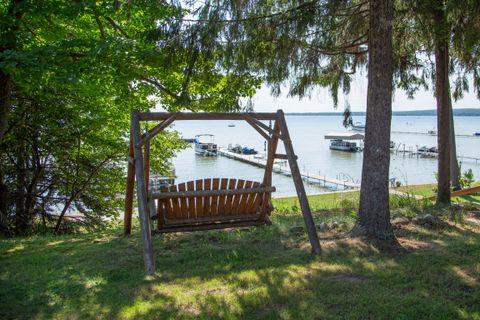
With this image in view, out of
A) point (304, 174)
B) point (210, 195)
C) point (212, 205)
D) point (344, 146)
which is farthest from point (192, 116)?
point (344, 146)

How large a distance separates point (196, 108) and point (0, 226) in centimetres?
480

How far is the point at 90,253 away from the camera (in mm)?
5336

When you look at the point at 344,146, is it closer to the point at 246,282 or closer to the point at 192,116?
the point at 192,116

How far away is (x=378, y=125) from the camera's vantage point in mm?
4773

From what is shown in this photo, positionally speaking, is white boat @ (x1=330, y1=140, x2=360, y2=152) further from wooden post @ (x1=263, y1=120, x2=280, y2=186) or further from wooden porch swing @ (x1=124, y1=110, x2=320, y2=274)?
wooden porch swing @ (x1=124, y1=110, x2=320, y2=274)

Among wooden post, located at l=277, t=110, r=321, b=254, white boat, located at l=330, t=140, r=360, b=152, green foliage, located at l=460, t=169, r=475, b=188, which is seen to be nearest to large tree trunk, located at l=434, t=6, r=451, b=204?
wooden post, located at l=277, t=110, r=321, b=254

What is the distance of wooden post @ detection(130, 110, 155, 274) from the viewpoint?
4.34m

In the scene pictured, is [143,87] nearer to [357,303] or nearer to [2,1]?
[2,1]

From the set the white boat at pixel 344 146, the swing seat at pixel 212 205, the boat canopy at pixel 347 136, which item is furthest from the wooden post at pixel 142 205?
the white boat at pixel 344 146

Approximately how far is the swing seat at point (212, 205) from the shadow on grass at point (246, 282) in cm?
33

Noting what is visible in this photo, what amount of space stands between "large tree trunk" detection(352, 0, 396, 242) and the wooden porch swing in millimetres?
737

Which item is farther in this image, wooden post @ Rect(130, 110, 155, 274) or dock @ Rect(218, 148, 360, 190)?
dock @ Rect(218, 148, 360, 190)

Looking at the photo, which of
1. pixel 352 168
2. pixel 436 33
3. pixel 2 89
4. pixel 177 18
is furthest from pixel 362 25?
pixel 352 168

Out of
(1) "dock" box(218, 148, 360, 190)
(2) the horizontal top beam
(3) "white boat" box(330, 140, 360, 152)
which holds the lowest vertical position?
(1) "dock" box(218, 148, 360, 190)
